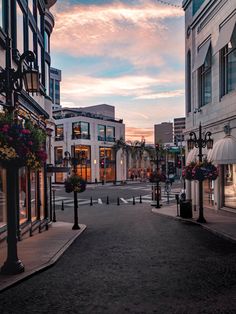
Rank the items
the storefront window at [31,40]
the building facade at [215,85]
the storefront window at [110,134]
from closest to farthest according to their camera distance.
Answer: the storefront window at [31,40] < the building facade at [215,85] < the storefront window at [110,134]

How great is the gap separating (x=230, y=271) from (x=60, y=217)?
53.0ft

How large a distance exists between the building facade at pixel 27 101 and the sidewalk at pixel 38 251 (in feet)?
2.45

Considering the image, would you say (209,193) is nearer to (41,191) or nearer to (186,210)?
(186,210)

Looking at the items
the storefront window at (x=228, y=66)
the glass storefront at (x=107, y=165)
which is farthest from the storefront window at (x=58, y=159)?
the storefront window at (x=228, y=66)

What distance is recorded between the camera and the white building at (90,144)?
6316 cm

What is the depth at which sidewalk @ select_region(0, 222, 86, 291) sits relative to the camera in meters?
7.55

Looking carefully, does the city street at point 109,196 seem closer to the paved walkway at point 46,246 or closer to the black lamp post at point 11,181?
the paved walkway at point 46,246

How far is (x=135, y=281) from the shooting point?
23.9ft

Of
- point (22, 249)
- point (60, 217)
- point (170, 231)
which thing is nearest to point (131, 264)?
point (22, 249)

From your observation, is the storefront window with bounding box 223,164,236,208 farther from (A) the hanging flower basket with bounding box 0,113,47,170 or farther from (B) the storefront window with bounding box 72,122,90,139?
(B) the storefront window with bounding box 72,122,90,139

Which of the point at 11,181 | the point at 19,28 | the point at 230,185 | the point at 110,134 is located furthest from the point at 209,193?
the point at 110,134

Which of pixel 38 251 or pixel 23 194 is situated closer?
pixel 38 251

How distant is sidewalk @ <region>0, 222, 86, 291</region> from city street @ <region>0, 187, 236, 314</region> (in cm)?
22

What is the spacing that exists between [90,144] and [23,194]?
50.4 meters
